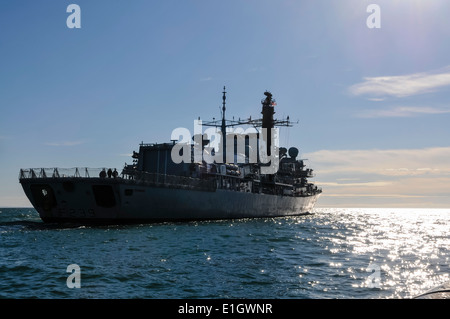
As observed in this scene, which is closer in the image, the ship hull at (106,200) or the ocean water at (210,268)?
the ocean water at (210,268)

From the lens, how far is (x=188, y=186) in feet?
130

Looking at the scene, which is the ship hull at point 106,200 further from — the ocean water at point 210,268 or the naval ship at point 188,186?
the ocean water at point 210,268

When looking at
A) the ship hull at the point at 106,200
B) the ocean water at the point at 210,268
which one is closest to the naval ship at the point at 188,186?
the ship hull at the point at 106,200

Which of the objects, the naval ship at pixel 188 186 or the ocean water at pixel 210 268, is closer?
the ocean water at pixel 210 268

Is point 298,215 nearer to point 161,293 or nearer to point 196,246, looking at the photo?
point 196,246

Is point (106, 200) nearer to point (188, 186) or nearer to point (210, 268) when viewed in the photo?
point (188, 186)

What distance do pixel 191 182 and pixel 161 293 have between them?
29.2 meters

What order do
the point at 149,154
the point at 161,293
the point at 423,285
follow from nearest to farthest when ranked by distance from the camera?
1. the point at 161,293
2. the point at 423,285
3. the point at 149,154

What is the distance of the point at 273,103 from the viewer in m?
69.0

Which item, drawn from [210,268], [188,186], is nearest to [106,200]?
[188,186]

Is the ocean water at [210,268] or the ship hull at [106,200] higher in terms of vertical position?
the ship hull at [106,200]

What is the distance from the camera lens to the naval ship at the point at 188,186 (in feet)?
112

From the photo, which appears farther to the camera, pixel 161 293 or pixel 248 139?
pixel 248 139
